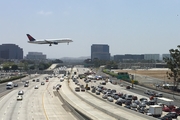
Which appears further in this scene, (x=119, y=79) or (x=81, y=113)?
(x=119, y=79)

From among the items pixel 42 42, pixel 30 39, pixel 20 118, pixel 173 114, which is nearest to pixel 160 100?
pixel 173 114

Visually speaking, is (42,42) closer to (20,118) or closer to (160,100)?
(160,100)

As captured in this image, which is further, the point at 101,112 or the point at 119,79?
the point at 119,79

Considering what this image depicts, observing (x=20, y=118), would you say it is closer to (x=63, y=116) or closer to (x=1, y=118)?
(x=1, y=118)

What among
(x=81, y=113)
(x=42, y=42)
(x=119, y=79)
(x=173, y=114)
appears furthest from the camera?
(x=119, y=79)

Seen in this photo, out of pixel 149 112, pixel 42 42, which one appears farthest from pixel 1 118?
pixel 42 42

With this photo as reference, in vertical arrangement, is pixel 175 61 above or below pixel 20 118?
above

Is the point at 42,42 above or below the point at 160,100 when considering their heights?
above

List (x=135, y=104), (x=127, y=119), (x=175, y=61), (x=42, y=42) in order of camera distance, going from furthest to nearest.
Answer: (x=42, y=42)
(x=175, y=61)
(x=135, y=104)
(x=127, y=119)

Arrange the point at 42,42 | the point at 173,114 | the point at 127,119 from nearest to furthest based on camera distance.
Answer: the point at 127,119
the point at 173,114
the point at 42,42
